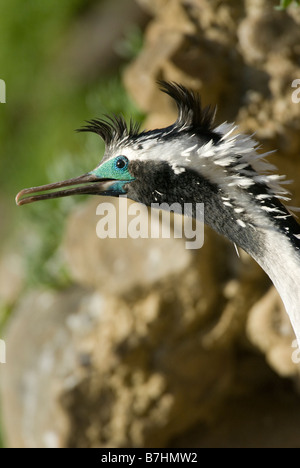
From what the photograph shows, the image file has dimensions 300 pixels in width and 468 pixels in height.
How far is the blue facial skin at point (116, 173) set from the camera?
110 inches

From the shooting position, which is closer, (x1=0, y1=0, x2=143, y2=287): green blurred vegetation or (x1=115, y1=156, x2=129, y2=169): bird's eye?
(x1=115, y1=156, x2=129, y2=169): bird's eye

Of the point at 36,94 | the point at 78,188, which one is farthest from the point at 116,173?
the point at 36,94

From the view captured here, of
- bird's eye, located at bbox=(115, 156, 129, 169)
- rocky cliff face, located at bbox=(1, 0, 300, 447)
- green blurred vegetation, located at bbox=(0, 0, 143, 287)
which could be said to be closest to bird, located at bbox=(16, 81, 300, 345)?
bird's eye, located at bbox=(115, 156, 129, 169)

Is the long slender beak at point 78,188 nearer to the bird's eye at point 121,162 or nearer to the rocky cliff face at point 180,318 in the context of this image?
the bird's eye at point 121,162

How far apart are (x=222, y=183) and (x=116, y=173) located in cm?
50

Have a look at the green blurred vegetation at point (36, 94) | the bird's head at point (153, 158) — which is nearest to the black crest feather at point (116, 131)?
the bird's head at point (153, 158)

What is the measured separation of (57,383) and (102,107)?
8.43ft

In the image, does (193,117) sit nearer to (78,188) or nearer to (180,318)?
(78,188)

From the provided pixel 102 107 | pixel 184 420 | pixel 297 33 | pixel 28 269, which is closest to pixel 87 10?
pixel 102 107

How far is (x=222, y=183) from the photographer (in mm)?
2600

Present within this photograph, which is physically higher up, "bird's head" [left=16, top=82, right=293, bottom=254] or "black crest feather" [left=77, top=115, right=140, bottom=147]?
"black crest feather" [left=77, top=115, right=140, bottom=147]

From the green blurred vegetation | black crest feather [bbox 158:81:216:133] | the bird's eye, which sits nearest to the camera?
black crest feather [bbox 158:81:216:133]

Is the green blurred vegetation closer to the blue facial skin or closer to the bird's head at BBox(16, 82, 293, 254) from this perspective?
the blue facial skin

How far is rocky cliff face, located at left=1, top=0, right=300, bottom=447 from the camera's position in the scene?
3.81m
